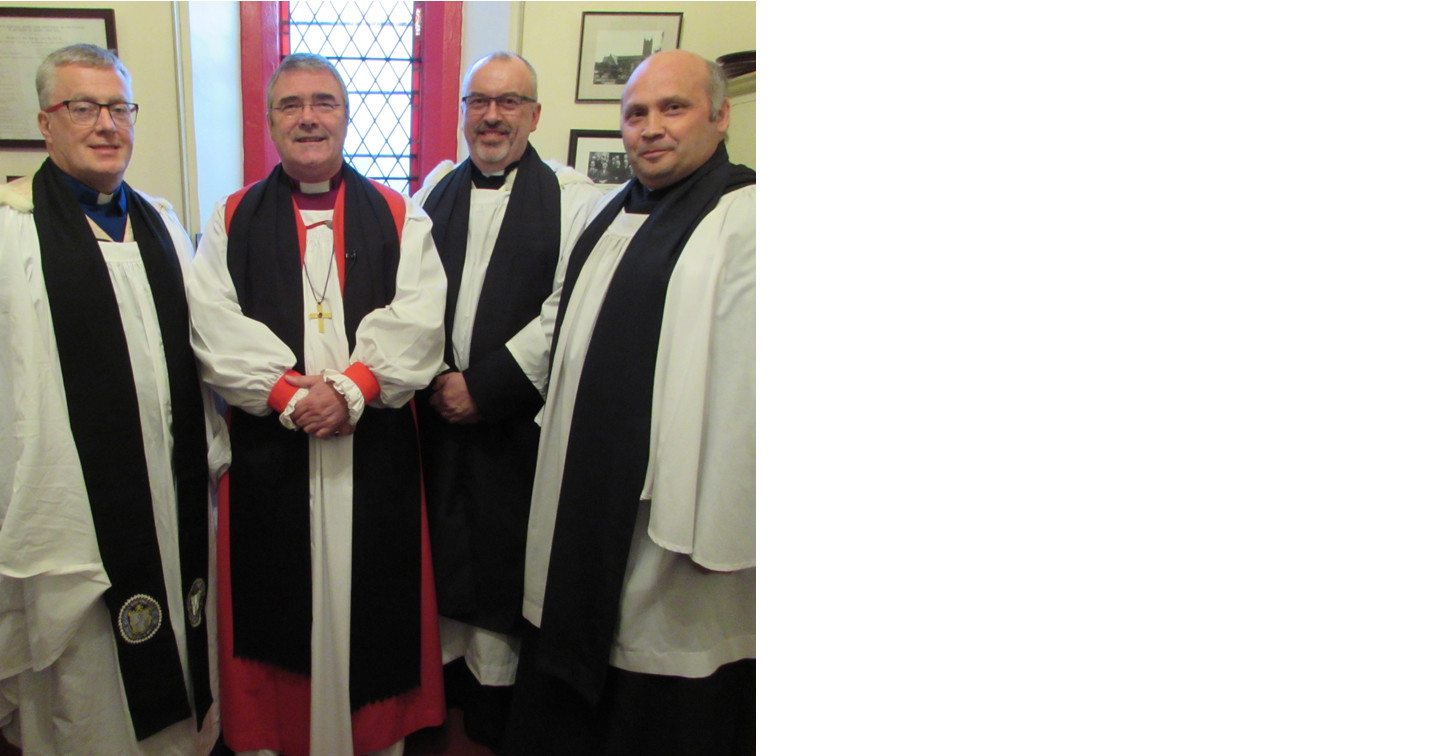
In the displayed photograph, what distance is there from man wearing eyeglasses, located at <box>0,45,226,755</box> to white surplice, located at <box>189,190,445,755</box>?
4.5 inches

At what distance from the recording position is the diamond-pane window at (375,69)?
336 centimetres

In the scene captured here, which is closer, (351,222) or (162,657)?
(162,657)

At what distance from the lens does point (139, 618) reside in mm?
1626

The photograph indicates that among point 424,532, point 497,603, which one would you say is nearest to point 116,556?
point 424,532

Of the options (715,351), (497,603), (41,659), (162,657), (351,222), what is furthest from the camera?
(497,603)

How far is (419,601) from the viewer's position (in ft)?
6.10

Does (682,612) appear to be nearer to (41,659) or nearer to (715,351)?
(715,351)

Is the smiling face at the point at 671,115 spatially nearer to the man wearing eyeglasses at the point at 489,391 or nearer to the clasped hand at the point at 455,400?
the man wearing eyeglasses at the point at 489,391

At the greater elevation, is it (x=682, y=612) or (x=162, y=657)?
(x=682, y=612)

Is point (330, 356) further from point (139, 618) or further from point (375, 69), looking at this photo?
point (375, 69)

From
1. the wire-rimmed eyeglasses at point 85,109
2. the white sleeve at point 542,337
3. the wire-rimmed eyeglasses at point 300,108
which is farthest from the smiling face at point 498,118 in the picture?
the wire-rimmed eyeglasses at point 85,109

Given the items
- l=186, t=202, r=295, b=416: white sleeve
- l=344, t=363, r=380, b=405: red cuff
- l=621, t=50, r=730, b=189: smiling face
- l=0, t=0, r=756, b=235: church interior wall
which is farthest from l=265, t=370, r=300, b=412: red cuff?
l=0, t=0, r=756, b=235: church interior wall

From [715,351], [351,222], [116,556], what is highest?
[351,222]

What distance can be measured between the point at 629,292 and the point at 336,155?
1.00 m
